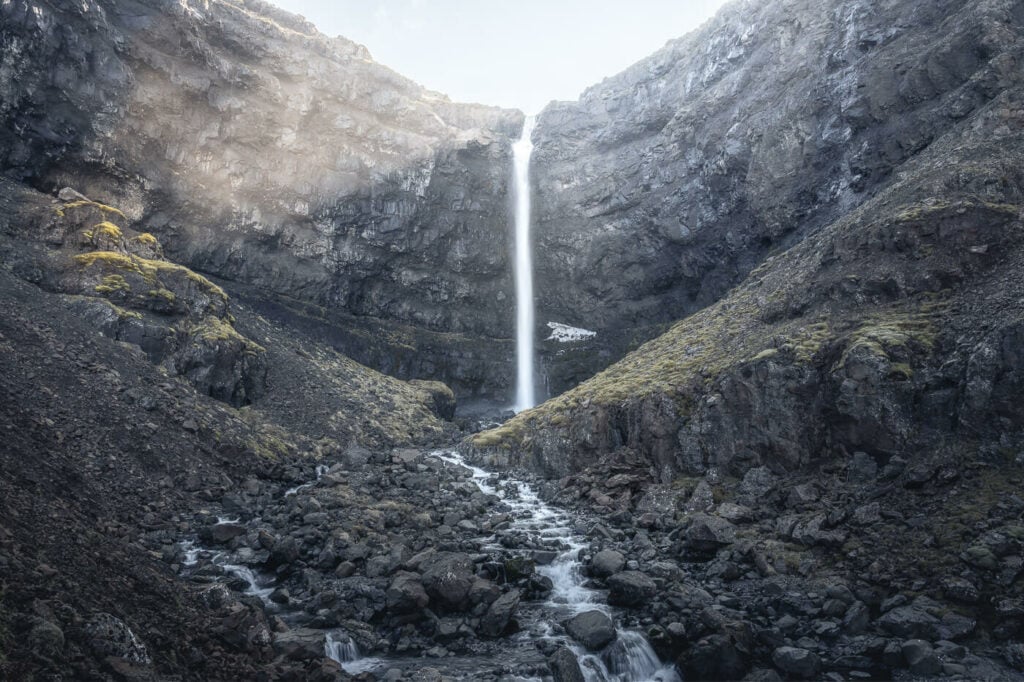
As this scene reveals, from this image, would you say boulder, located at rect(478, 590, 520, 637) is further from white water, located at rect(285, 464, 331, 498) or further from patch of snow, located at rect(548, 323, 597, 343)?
patch of snow, located at rect(548, 323, 597, 343)

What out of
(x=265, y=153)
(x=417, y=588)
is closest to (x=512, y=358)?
(x=265, y=153)

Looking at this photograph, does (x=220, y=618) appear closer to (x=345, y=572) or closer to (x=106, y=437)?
(x=345, y=572)

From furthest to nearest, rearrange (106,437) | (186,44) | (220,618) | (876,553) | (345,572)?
(186,44) → (106,437) → (345,572) → (876,553) → (220,618)

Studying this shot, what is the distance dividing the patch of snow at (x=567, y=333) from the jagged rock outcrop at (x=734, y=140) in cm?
101

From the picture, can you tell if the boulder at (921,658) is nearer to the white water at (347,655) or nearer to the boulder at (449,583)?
the boulder at (449,583)

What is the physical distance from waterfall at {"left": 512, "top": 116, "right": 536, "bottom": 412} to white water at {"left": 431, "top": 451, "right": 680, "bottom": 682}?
30.4m

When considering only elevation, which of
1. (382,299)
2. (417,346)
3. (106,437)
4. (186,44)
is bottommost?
(106,437)

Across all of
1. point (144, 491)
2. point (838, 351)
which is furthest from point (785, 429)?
point (144, 491)

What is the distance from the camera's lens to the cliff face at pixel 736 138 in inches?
1304

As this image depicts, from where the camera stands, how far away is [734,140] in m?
45.9

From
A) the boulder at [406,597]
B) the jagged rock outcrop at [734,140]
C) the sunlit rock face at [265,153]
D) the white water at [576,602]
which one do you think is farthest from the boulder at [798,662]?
the sunlit rock face at [265,153]

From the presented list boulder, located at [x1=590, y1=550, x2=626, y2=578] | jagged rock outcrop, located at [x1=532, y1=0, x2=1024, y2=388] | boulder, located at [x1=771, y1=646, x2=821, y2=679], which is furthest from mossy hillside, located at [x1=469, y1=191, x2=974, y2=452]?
boulder, located at [x1=771, y1=646, x2=821, y2=679]

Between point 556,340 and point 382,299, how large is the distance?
18489mm

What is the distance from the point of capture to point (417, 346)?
2163 inches
